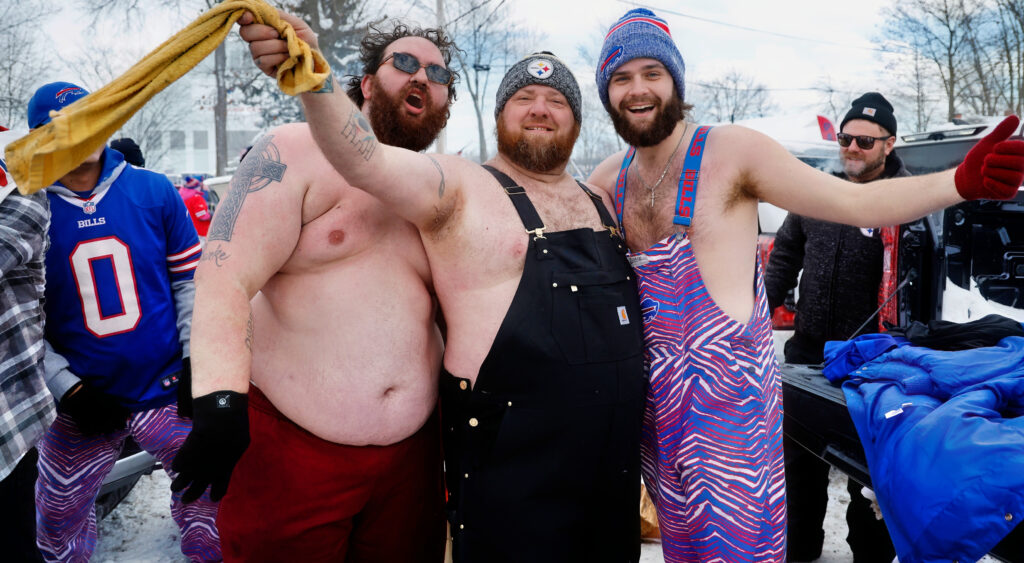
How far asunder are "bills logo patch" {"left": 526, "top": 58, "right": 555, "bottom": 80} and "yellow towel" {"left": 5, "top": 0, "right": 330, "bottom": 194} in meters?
1.03

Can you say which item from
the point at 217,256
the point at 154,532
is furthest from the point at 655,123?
the point at 154,532

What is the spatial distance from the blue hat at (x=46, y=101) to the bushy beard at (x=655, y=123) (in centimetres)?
235

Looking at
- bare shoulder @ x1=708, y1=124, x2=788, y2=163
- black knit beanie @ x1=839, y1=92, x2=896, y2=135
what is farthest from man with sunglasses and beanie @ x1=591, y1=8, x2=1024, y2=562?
black knit beanie @ x1=839, y1=92, x2=896, y2=135

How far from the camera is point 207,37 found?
1294 mm

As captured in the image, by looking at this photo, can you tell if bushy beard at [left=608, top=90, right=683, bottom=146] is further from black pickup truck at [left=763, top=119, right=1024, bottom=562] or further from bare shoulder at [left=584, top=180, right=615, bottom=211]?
black pickup truck at [left=763, top=119, right=1024, bottom=562]

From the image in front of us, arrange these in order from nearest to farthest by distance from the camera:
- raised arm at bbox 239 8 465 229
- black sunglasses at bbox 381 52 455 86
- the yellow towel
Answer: the yellow towel
raised arm at bbox 239 8 465 229
black sunglasses at bbox 381 52 455 86

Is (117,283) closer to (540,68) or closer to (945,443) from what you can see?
(540,68)

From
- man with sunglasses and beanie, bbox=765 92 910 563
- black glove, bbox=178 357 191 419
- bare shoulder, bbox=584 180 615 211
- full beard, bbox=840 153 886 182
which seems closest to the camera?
bare shoulder, bbox=584 180 615 211

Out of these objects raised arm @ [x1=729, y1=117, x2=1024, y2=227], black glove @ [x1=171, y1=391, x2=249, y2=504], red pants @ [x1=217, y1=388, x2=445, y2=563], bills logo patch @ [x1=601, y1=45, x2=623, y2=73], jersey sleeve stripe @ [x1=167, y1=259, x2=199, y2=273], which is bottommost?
red pants @ [x1=217, y1=388, x2=445, y2=563]

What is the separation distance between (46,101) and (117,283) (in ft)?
2.86

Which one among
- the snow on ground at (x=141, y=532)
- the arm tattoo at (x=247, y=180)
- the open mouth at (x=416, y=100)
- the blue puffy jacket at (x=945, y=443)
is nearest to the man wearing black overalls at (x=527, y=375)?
the open mouth at (x=416, y=100)

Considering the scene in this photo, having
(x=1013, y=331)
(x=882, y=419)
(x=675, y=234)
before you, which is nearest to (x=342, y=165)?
(x=675, y=234)

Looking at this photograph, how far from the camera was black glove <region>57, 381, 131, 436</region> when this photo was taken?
249 centimetres

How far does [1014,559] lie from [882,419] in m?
0.53
